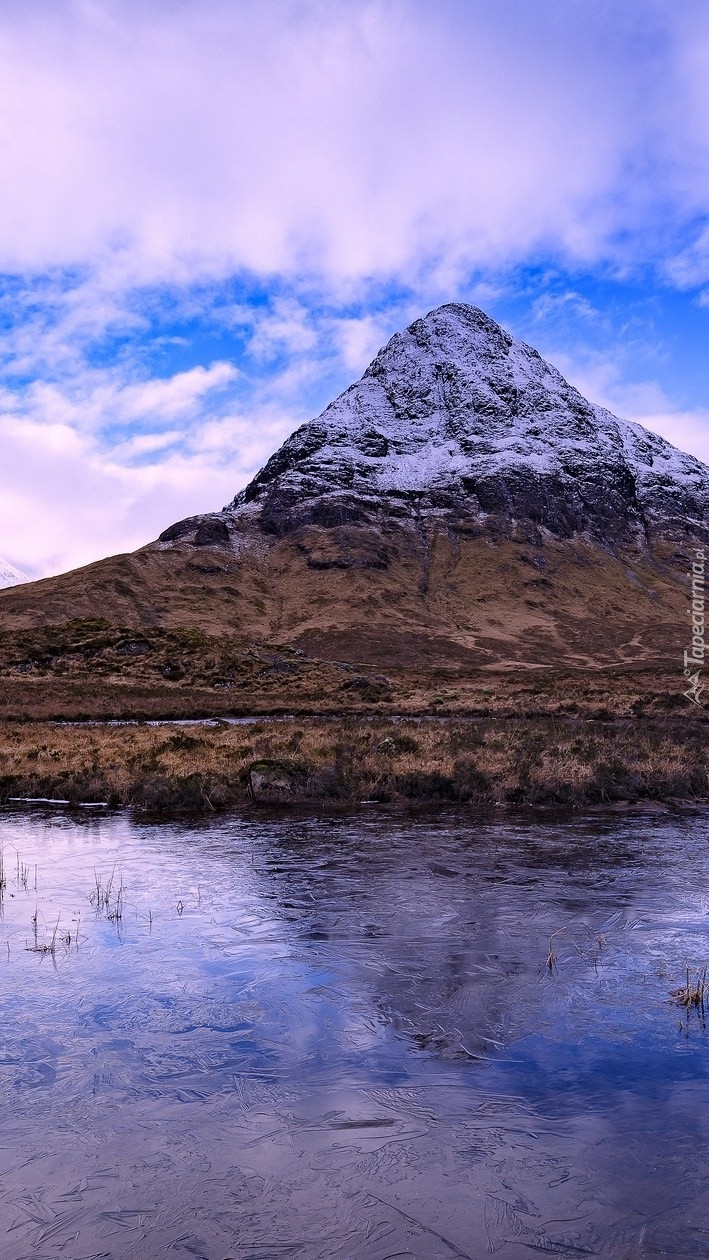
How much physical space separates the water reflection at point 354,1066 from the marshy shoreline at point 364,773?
7.62 meters

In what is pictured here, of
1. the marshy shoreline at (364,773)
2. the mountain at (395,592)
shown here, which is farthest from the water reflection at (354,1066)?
the mountain at (395,592)

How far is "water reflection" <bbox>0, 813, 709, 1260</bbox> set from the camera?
17.2ft

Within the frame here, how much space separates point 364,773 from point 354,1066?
50.0ft

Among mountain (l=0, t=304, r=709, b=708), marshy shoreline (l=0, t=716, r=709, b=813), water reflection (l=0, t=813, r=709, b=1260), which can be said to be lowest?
water reflection (l=0, t=813, r=709, b=1260)

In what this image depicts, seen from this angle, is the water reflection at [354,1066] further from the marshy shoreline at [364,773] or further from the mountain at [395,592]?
the mountain at [395,592]

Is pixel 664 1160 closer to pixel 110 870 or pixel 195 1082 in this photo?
pixel 195 1082

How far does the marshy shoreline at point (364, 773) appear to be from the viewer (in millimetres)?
21625

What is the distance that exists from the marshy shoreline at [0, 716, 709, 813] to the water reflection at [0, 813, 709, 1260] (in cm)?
762

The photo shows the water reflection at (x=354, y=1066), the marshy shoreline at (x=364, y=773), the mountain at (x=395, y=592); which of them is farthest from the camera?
the mountain at (x=395, y=592)

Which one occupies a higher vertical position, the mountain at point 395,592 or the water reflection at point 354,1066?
the mountain at point 395,592

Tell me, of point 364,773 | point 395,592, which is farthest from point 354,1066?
point 395,592

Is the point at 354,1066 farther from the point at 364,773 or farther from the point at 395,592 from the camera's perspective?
the point at 395,592

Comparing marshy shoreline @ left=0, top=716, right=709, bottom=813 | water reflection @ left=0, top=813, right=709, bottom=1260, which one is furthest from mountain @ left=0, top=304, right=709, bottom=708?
water reflection @ left=0, top=813, right=709, bottom=1260

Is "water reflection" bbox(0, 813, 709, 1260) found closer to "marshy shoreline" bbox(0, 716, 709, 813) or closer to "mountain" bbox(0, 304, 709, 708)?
"marshy shoreline" bbox(0, 716, 709, 813)
